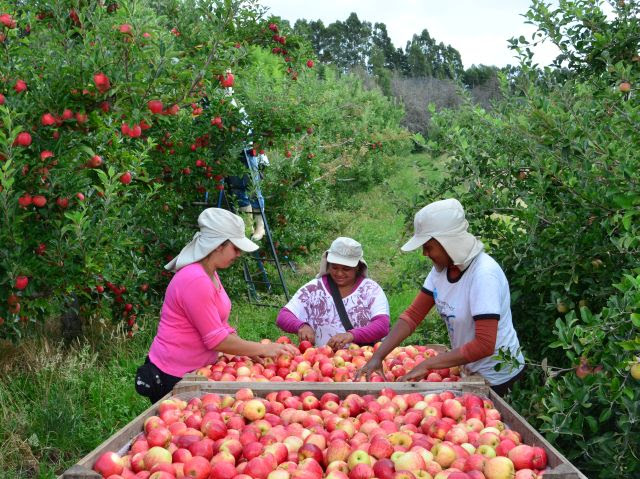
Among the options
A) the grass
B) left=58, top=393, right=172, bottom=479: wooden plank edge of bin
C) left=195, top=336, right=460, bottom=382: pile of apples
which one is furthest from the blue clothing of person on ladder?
left=58, top=393, right=172, bottom=479: wooden plank edge of bin

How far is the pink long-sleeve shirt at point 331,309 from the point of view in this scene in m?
4.82

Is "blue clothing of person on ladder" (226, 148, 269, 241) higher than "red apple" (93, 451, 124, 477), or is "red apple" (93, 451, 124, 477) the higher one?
"blue clothing of person on ladder" (226, 148, 269, 241)

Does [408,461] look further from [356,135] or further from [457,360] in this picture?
[356,135]

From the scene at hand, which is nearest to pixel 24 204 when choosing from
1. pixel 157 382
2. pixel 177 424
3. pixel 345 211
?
pixel 157 382

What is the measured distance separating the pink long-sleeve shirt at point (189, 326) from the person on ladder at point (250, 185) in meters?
3.46

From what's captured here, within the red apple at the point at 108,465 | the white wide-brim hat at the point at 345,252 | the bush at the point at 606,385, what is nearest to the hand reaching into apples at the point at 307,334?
the white wide-brim hat at the point at 345,252

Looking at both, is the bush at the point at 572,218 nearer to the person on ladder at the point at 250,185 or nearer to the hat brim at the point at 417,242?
the hat brim at the point at 417,242

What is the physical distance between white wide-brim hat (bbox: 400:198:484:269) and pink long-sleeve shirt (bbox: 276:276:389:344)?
1.40 metres

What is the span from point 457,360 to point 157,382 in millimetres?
1622

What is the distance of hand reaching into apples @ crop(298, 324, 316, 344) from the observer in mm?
4789

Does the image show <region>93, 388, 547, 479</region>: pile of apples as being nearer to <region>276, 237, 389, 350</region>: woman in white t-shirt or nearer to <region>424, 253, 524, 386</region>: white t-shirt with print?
<region>424, 253, 524, 386</region>: white t-shirt with print

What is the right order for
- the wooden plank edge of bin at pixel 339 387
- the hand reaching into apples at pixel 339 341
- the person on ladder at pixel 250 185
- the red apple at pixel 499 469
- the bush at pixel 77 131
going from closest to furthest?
the red apple at pixel 499 469
the wooden plank edge of bin at pixel 339 387
the bush at pixel 77 131
the hand reaching into apples at pixel 339 341
the person on ladder at pixel 250 185

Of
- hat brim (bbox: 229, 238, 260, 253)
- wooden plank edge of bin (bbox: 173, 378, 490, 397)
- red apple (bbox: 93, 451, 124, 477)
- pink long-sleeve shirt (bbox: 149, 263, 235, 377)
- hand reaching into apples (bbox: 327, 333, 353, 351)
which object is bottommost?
hand reaching into apples (bbox: 327, 333, 353, 351)

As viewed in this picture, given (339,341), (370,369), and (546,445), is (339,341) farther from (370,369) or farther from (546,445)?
(546,445)
